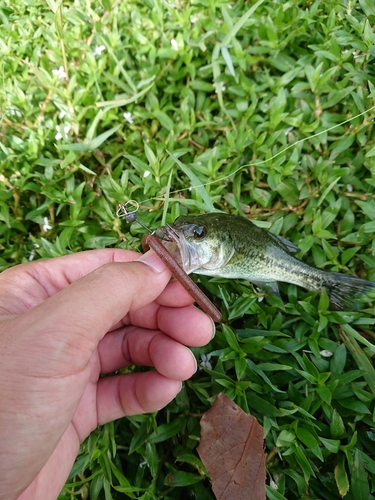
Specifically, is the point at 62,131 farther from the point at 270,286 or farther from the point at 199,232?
the point at 270,286

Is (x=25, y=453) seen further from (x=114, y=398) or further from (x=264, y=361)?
(x=264, y=361)

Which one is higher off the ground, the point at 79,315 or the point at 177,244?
the point at 79,315

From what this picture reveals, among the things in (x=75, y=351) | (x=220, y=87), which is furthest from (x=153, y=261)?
(x=220, y=87)

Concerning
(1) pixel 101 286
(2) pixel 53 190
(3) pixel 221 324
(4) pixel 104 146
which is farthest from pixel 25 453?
(4) pixel 104 146

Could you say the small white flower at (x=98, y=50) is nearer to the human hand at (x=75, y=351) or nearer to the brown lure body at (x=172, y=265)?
the human hand at (x=75, y=351)

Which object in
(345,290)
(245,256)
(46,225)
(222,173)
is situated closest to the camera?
(245,256)

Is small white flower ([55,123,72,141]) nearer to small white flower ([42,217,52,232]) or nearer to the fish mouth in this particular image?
small white flower ([42,217,52,232])

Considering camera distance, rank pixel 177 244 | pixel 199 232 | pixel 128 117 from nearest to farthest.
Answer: pixel 177 244 → pixel 199 232 → pixel 128 117

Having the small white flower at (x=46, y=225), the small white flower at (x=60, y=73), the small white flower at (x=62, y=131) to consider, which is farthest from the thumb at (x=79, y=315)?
the small white flower at (x=60, y=73)
